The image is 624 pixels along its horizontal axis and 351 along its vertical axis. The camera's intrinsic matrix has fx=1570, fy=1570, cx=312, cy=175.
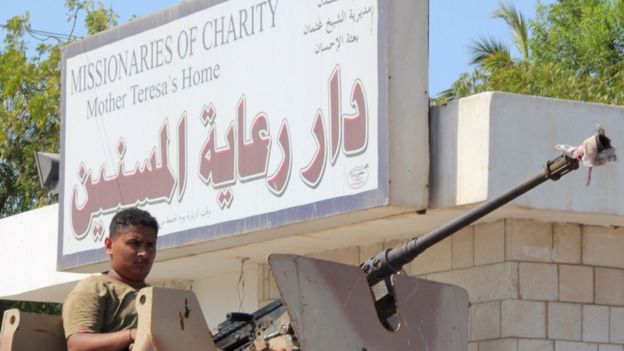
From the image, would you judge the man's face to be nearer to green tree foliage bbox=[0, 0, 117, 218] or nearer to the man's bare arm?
the man's bare arm

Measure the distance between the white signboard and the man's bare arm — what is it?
162 inches

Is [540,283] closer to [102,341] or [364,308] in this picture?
[364,308]

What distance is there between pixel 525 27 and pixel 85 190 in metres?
18.7

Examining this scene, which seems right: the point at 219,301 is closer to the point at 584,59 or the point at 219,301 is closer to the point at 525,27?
the point at 584,59

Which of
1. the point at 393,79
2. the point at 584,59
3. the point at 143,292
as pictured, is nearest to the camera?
the point at 143,292

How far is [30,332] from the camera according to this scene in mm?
6371

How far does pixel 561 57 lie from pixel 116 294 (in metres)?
20.6

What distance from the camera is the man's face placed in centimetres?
633

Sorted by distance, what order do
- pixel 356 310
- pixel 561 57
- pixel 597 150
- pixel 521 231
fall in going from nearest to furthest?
pixel 597 150 → pixel 356 310 → pixel 521 231 → pixel 561 57

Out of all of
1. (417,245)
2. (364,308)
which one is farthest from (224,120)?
(364,308)

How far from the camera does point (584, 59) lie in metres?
25.7

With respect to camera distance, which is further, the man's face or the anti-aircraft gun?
the man's face

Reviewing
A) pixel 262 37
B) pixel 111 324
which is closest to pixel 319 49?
pixel 262 37

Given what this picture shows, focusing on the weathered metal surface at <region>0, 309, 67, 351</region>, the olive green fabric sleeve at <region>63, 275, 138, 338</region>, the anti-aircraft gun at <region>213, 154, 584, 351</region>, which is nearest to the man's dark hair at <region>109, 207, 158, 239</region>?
the olive green fabric sleeve at <region>63, 275, 138, 338</region>
